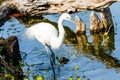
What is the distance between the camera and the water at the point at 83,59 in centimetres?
1100

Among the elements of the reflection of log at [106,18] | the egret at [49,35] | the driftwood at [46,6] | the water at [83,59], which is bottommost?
the water at [83,59]

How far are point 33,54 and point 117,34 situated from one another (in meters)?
3.26

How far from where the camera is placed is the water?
36.1 feet

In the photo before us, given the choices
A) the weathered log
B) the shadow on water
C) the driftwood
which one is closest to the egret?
the shadow on water

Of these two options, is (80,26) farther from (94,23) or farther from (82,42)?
(82,42)

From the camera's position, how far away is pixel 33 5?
16.4 m

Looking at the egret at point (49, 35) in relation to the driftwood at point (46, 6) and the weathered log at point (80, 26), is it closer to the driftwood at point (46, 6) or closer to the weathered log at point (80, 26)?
the driftwood at point (46, 6)

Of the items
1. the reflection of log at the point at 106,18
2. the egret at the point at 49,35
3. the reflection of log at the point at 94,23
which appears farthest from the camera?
the reflection of log at the point at 106,18

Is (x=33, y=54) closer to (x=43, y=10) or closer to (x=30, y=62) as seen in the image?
(x=30, y=62)

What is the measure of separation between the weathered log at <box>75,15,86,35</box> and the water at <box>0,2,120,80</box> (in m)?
0.25

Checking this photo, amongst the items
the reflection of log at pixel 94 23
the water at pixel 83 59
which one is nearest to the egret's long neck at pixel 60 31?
the water at pixel 83 59

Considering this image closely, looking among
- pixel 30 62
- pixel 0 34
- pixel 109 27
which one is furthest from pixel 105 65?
pixel 0 34

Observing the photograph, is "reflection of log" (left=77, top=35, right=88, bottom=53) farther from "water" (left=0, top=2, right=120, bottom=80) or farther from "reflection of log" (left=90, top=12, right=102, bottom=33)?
"reflection of log" (left=90, top=12, right=102, bottom=33)

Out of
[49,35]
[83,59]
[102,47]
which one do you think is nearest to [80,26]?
[102,47]
